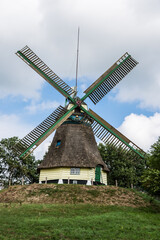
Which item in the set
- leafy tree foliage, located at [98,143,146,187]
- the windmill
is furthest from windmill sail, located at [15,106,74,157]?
leafy tree foliage, located at [98,143,146,187]

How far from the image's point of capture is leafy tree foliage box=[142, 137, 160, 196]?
1852 cm

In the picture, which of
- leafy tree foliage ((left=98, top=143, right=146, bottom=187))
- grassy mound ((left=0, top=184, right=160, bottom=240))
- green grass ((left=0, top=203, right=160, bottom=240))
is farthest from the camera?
leafy tree foliage ((left=98, top=143, right=146, bottom=187))

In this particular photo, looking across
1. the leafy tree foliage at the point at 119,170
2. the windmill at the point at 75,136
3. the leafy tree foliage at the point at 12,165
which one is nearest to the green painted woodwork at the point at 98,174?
the windmill at the point at 75,136

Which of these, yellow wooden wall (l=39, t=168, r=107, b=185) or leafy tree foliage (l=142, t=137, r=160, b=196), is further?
yellow wooden wall (l=39, t=168, r=107, b=185)

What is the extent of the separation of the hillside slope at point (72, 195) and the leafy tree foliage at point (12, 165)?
864 inches

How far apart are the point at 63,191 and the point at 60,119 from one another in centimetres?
678

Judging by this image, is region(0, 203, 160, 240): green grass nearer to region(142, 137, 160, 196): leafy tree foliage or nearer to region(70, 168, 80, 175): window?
region(142, 137, 160, 196): leafy tree foliage

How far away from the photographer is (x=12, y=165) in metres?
43.4

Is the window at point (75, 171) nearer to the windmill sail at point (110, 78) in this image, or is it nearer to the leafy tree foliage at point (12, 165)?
the windmill sail at point (110, 78)

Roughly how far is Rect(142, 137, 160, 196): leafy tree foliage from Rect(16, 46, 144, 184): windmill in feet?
15.2

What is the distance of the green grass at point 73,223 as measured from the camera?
37.0 ft

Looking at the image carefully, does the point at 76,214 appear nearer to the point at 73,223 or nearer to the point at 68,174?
the point at 73,223

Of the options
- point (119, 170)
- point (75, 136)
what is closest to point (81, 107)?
point (75, 136)

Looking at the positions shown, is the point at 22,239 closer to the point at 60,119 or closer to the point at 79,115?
the point at 60,119
